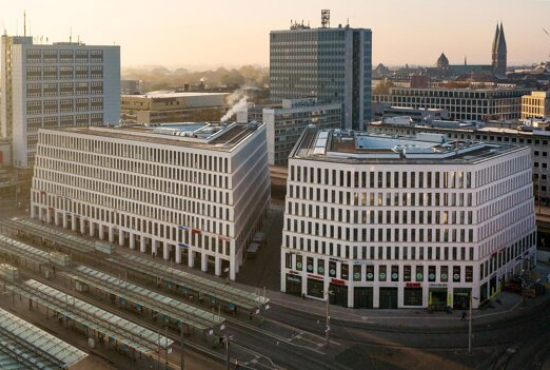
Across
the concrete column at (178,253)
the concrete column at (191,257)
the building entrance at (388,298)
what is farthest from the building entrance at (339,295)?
the concrete column at (178,253)

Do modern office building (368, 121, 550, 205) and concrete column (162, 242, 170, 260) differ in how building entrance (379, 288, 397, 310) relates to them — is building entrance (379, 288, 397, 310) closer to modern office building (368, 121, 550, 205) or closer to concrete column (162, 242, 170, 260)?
concrete column (162, 242, 170, 260)

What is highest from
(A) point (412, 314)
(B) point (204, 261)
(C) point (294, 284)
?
(B) point (204, 261)

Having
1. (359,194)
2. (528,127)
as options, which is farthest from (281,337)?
(528,127)

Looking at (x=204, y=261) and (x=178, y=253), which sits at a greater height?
(x=178, y=253)

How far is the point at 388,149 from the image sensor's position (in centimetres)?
12538

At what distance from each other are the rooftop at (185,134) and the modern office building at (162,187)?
8.3 inches

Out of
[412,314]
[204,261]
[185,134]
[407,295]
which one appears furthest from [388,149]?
[185,134]

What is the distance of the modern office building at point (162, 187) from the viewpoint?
12469cm

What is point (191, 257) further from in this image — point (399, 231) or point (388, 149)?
point (399, 231)

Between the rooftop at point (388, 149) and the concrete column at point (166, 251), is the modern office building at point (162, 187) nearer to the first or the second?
the concrete column at point (166, 251)

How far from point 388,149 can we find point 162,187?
41.0m

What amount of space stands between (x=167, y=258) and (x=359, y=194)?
42415 mm

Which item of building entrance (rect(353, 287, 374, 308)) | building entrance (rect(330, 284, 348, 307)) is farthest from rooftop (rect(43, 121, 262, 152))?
building entrance (rect(353, 287, 374, 308))

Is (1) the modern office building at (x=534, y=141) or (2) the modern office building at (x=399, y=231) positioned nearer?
(2) the modern office building at (x=399, y=231)
